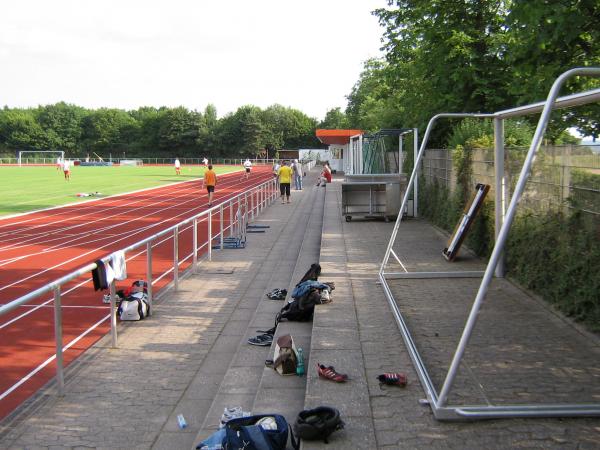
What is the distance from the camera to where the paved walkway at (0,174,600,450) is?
4.54m

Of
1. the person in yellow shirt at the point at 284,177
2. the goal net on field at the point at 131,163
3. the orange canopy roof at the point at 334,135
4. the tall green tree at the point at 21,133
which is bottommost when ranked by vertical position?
the person in yellow shirt at the point at 284,177

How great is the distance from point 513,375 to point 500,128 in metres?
4.76

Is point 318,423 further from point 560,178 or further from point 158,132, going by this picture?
point 158,132

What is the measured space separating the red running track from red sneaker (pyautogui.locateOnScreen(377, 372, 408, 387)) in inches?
120

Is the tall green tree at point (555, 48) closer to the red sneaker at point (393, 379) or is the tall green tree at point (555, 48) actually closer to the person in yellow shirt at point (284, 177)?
the red sneaker at point (393, 379)

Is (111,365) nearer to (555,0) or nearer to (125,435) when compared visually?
(125,435)

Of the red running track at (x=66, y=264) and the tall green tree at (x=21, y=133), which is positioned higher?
the tall green tree at (x=21, y=133)

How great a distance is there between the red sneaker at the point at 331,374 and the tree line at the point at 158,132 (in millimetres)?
110942

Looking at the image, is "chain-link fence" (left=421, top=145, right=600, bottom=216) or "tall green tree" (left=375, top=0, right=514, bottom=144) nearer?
"chain-link fence" (left=421, top=145, right=600, bottom=216)

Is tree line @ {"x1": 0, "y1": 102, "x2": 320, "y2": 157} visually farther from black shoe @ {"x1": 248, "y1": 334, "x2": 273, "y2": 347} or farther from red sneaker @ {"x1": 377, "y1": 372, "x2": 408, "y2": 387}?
red sneaker @ {"x1": 377, "y1": 372, "x2": 408, "y2": 387}

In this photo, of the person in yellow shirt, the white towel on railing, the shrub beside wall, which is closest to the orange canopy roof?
the person in yellow shirt

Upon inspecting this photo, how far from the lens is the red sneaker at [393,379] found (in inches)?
208

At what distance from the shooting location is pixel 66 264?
524 inches

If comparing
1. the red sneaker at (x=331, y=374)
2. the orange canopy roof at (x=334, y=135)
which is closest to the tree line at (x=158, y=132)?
the orange canopy roof at (x=334, y=135)
